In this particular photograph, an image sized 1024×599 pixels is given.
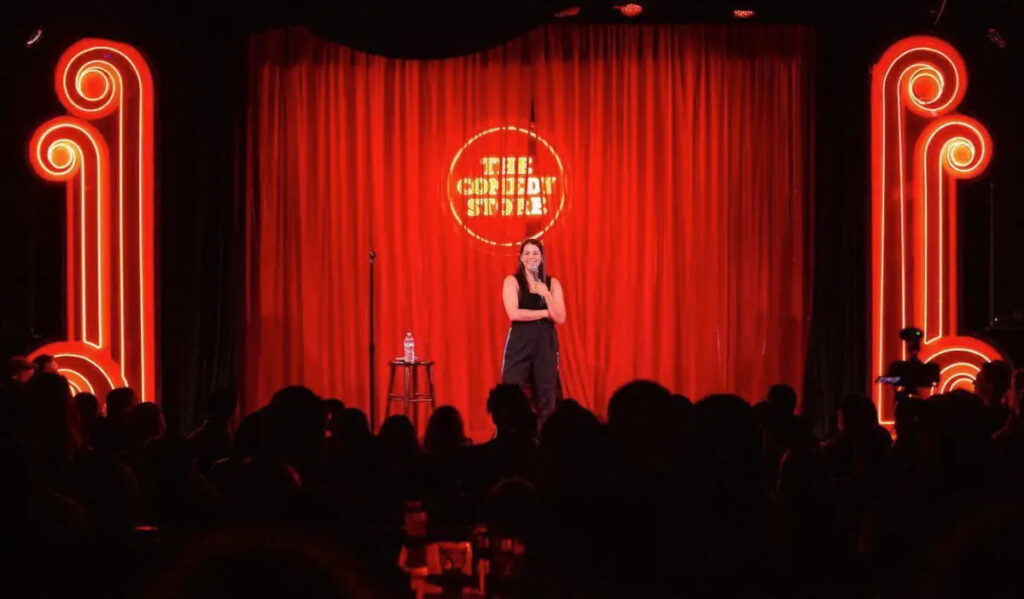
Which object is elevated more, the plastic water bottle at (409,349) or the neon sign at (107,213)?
the neon sign at (107,213)

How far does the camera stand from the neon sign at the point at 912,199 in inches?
381

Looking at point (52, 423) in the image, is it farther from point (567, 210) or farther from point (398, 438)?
point (567, 210)

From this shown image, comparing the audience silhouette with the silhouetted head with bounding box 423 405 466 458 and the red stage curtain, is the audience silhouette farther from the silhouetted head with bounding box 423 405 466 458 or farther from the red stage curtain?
the red stage curtain

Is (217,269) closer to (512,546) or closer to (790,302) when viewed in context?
(790,302)

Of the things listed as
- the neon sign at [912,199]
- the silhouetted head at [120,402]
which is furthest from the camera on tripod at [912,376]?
the silhouetted head at [120,402]

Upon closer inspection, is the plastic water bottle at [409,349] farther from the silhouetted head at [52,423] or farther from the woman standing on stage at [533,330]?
the silhouetted head at [52,423]

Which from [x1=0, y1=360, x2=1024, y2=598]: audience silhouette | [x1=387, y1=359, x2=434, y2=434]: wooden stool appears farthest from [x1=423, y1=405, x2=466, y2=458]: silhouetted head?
[x1=387, y1=359, x2=434, y2=434]: wooden stool

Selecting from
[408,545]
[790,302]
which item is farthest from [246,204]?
[408,545]

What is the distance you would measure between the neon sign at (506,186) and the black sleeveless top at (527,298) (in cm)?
128

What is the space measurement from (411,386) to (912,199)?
4359 mm

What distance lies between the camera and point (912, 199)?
975 centimetres

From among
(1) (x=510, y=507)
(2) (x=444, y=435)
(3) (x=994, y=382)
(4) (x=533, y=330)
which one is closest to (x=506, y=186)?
(4) (x=533, y=330)

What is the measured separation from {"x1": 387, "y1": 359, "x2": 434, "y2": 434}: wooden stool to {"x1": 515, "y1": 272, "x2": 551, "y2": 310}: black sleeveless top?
0.99 m

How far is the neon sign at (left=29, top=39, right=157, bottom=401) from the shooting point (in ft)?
31.1
